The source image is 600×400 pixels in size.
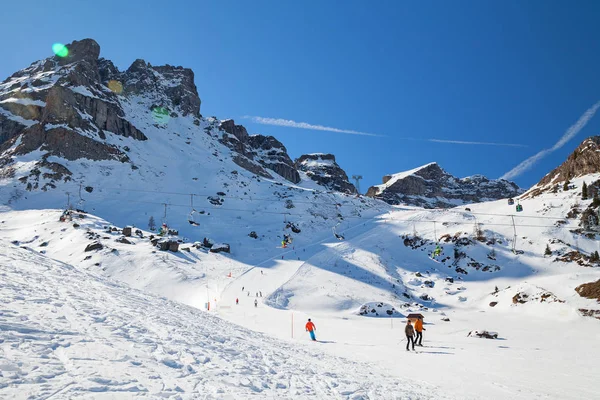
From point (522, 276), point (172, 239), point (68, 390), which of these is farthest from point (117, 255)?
point (522, 276)

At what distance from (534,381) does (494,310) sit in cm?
3896

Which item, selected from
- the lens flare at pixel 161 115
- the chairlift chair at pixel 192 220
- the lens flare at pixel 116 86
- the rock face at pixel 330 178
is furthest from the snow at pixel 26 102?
the rock face at pixel 330 178

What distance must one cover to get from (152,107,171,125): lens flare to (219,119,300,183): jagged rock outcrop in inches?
893

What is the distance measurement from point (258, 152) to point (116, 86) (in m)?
65.3

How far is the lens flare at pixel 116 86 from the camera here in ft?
438

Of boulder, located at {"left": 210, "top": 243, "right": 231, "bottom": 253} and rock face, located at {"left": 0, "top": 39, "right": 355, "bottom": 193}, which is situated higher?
rock face, located at {"left": 0, "top": 39, "right": 355, "bottom": 193}

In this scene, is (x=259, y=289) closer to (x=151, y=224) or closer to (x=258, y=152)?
(x=151, y=224)

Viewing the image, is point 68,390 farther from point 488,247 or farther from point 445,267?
point 488,247

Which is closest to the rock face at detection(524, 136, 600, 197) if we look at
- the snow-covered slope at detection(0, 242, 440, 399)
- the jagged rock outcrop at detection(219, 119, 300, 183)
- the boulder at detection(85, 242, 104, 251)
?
the snow-covered slope at detection(0, 242, 440, 399)

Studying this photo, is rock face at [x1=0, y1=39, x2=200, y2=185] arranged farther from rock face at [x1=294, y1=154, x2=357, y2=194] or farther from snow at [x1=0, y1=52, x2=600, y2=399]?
rock face at [x1=294, y1=154, x2=357, y2=194]

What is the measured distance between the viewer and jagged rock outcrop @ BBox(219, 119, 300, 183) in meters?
138

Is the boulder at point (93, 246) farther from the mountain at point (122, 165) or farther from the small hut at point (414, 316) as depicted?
the small hut at point (414, 316)

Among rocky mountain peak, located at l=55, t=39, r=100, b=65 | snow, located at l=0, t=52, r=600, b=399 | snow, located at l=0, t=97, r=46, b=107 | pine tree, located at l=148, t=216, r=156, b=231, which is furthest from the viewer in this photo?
rocky mountain peak, located at l=55, t=39, r=100, b=65

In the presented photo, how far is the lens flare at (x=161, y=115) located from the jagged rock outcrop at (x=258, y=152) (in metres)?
22.7
